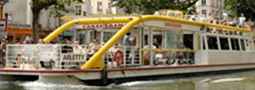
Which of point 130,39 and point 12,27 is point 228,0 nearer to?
point 12,27

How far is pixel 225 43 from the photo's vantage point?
121 feet

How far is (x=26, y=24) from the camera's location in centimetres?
5991

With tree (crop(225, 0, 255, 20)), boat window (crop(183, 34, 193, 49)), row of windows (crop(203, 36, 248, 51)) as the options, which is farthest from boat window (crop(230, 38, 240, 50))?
tree (crop(225, 0, 255, 20))

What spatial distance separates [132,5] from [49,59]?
1227 inches

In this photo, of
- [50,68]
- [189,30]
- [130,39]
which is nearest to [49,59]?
[50,68]

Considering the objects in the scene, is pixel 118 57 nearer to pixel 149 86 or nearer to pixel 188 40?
pixel 149 86

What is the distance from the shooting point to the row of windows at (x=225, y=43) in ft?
115

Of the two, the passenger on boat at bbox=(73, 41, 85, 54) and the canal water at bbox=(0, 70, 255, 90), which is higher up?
the passenger on boat at bbox=(73, 41, 85, 54)

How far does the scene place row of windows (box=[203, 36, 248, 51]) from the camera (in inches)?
1386

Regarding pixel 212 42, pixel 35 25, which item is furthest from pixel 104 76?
pixel 35 25

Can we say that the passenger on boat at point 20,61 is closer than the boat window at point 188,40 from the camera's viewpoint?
Yes

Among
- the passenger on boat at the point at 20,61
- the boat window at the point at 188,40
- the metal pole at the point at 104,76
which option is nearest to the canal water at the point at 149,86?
the metal pole at the point at 104,76

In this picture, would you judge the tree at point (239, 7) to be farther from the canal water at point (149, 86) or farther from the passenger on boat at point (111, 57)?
the passenger on boat at point (111, 57)

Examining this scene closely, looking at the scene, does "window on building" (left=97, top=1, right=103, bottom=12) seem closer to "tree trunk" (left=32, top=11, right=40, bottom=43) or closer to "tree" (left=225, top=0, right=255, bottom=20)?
"tree" (left=225, top=0, right=255, bottom=20)
